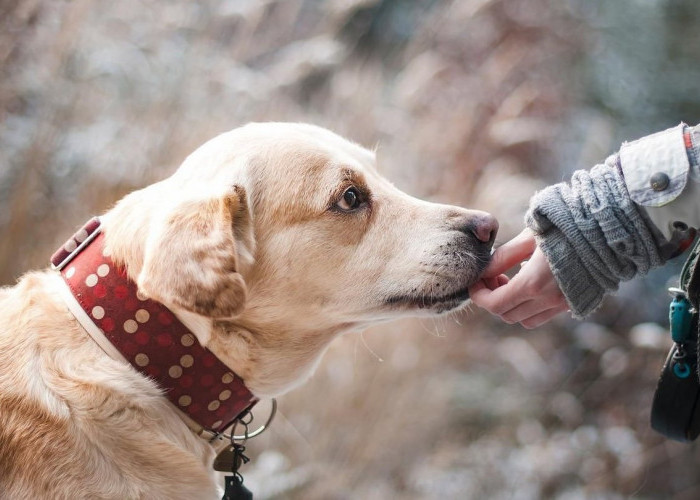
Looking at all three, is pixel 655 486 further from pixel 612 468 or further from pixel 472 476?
pixel 472 476

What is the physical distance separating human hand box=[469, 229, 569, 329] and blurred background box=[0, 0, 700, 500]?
1.26 meters

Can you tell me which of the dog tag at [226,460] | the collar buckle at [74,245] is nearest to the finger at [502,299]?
the dog tag at [226,460]

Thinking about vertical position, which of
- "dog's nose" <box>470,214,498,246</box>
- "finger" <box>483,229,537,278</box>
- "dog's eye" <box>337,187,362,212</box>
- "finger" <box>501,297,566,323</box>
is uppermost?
"dog's eye" <box>337,187,362,212</box>

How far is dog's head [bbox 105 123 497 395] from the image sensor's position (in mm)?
1780

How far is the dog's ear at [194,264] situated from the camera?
4.96 ft

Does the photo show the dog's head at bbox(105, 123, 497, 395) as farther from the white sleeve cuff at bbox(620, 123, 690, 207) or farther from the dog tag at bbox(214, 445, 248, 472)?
the white sleeve cuff at bbox(620, 123, 690, 207)

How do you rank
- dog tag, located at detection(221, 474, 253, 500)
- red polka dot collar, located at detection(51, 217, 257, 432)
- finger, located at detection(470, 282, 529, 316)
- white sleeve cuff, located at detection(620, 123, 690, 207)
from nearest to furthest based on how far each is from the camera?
white sleeve cuff, located at detection(620, 123, 690, 207), red polka dot collar, located at detection(51, 217, 257, 432), finger, located at detection(470, 282, 529, 316), dog tag, located at detection(221, 474, 253, 500)

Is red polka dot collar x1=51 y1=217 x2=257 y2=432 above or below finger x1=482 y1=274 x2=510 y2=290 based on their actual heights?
above

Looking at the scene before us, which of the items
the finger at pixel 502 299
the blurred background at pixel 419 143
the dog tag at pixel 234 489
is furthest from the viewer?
the blurred background at pixel 419 143

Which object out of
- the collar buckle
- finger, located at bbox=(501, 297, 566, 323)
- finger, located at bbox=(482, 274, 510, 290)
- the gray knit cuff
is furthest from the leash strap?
the collar buckle

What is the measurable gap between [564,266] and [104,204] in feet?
7.85

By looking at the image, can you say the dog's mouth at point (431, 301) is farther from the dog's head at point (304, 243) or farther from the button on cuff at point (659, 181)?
the button on cuff at point (659, 181)

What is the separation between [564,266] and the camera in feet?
5.38

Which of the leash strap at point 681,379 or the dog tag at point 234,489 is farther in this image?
the dog tag at point 234,489
